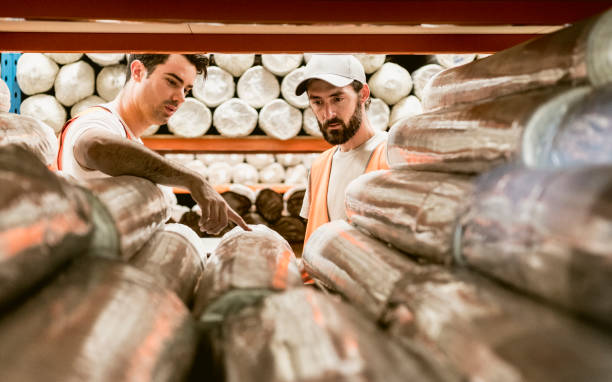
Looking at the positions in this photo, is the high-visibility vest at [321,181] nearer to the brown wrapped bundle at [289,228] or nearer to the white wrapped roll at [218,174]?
the brown wrapped bundle at [289,228]

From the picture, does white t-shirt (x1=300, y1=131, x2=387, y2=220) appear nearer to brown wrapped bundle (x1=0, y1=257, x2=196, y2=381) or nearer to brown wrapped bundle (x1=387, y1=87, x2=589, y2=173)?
brown wrapped bundle (x1=387, y1=87, x2=589, y2=173)

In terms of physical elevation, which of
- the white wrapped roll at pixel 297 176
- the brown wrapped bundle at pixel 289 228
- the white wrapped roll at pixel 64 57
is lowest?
the brown wrapped bundle at pixel 289 228

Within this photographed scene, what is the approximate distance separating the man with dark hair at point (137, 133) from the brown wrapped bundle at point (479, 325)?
578 mm

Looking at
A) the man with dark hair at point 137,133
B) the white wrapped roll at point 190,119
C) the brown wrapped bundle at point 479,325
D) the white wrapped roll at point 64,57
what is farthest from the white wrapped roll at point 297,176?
the brown wrapped bundle at point 479,325

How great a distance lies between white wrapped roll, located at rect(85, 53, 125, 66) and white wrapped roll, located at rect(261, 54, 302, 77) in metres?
0.91

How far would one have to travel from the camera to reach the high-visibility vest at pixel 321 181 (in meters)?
1.87

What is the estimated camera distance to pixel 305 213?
2.34 meters

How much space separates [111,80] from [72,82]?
0.23 m

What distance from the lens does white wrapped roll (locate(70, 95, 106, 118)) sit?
249 cm

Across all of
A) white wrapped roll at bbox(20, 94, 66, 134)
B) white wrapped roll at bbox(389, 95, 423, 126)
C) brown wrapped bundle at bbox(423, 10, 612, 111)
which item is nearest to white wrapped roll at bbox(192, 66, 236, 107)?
white wrapped roll at bbox(20, 94, 66, 134)

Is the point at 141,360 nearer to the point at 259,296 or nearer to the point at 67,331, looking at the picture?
the point at 67,331

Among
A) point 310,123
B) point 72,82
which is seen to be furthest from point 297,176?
point 72,82

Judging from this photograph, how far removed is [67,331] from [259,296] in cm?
32

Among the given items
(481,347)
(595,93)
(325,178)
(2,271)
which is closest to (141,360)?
(2,271)
